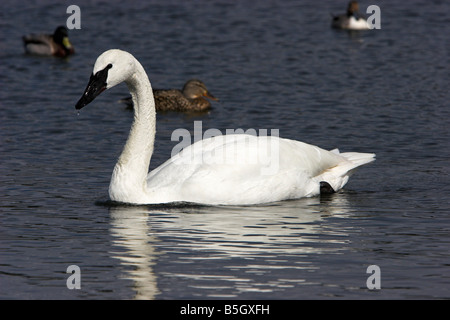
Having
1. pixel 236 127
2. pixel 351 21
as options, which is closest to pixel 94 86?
pixel 236 127

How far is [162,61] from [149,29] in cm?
384

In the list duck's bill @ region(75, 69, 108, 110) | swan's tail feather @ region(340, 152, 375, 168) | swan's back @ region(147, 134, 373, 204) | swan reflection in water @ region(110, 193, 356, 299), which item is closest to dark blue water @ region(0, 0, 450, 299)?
swan reflection in water @ region(110, 193, 356, 299)

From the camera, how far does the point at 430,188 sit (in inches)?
479

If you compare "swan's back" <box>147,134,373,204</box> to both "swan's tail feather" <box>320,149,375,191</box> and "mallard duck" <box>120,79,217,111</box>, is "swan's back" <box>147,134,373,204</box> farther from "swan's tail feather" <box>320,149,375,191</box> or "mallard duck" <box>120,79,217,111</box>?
"mallard duck" <box>120,79,217,111</box>

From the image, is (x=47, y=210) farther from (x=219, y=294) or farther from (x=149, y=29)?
(x=149, y=29)

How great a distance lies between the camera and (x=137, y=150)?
1141cm

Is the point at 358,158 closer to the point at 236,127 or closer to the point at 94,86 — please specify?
the point at 94,86

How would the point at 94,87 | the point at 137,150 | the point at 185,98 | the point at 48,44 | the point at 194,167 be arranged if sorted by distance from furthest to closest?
1. the point at 48,44
2. the point at 185,98
3. the point at 137,150
4. the point at 194,167
5. the point at 94,87

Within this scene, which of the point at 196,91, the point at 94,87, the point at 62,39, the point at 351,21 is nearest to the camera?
the point at 94,87

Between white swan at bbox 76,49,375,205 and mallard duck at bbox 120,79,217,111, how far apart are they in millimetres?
6916

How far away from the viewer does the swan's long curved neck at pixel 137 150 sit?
36.7 feet

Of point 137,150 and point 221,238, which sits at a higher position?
point 137,150

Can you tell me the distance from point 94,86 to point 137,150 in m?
1.04
